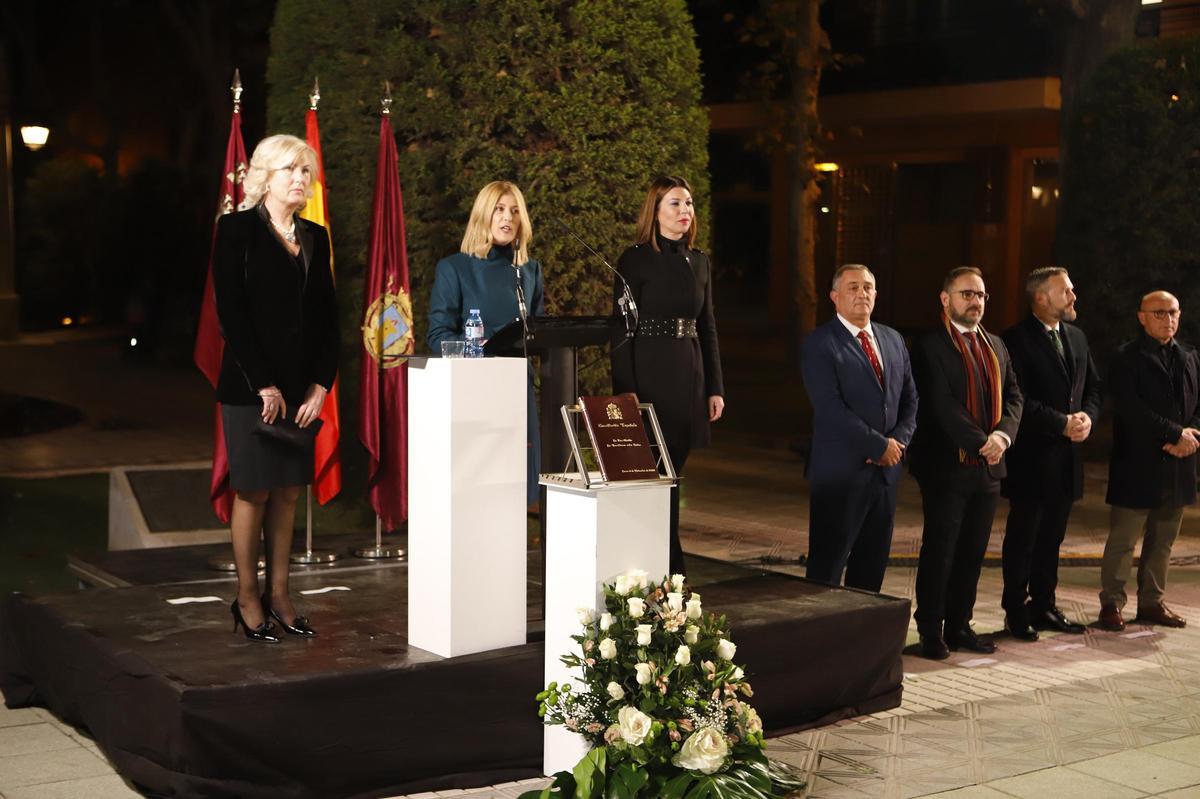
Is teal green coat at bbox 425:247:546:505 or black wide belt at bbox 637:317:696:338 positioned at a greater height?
teal green coat at bbox 425:247:546:505

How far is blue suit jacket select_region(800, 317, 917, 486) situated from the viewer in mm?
6660

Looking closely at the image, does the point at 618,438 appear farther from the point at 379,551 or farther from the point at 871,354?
the point at 379,551

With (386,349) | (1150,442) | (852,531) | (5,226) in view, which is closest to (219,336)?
(386,349)

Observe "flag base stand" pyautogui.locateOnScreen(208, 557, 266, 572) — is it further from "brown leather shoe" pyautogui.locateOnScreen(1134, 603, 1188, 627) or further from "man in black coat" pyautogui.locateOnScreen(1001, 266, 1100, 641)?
"brown leather shoe" pyautogui.locateOnScreen(1134, 603, 1188, 627)

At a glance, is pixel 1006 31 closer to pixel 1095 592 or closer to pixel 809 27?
pixel 809 27

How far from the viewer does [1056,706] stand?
634 centimetres

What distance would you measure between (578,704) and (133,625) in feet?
6.59

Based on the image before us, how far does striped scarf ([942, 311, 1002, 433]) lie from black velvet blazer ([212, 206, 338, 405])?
3.10m

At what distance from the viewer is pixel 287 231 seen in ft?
17.9

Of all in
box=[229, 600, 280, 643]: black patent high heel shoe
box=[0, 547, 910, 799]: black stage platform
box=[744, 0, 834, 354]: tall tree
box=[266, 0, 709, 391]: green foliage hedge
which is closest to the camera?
box=[0, 547, 910, 799]: black stage platform

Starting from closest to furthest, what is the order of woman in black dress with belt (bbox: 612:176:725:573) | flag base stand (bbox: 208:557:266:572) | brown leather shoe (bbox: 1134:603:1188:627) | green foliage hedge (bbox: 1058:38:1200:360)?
woman in black dress with belt (bbox: 612:176:725:573) < flag base stand (bbox: 208:557:266:572) < brown leather shoe (bbox: 1134:603:1188:627) < green foliage hedge (bbox: 1058:38:1200:360)

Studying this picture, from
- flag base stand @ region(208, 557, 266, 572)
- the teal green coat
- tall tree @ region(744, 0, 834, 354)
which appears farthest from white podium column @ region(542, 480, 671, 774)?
tall tree @ region(744, 0, 834, 354)

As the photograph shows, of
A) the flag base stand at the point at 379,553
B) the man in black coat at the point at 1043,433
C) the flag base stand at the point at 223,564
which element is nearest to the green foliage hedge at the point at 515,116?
the flag base stand at the point at 379,553

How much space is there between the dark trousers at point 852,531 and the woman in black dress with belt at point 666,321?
673 mm
